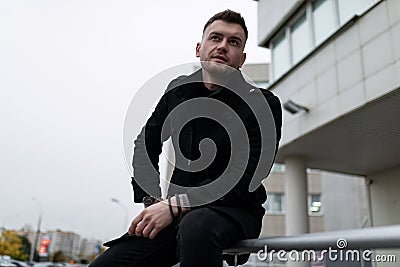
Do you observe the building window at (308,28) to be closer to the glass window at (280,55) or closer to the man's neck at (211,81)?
the glass window at (280,55)

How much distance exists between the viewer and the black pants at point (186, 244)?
113 cm

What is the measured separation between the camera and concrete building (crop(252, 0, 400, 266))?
6.32 m

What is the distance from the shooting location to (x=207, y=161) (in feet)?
4.67

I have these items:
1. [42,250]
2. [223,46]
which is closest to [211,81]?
[223,46]

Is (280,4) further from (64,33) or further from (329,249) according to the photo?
(64,33)

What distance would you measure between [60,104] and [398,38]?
2961 cm

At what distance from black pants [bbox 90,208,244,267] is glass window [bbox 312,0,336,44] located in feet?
23.7

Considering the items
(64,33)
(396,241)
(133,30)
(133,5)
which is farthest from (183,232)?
(64,33)

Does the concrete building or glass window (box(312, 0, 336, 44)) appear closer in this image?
the concrete building

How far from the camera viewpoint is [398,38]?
5867mm

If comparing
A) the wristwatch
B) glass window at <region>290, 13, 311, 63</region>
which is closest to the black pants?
the wristwatch

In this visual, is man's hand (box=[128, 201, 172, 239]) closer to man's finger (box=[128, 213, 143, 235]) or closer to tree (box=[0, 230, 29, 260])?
man's finger (box=[128, 213, 143, 235])

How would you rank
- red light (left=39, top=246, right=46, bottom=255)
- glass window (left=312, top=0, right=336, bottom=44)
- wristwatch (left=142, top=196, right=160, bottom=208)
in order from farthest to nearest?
red light (left=39, top=246, right=46, bottom=255), glass window (left=312, top=0, right=336, bottom=44), wristwatch (left=142, top=196, right=160, bottom=208)

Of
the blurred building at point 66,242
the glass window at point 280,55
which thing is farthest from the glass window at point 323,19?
the blurred building at point 66,242
